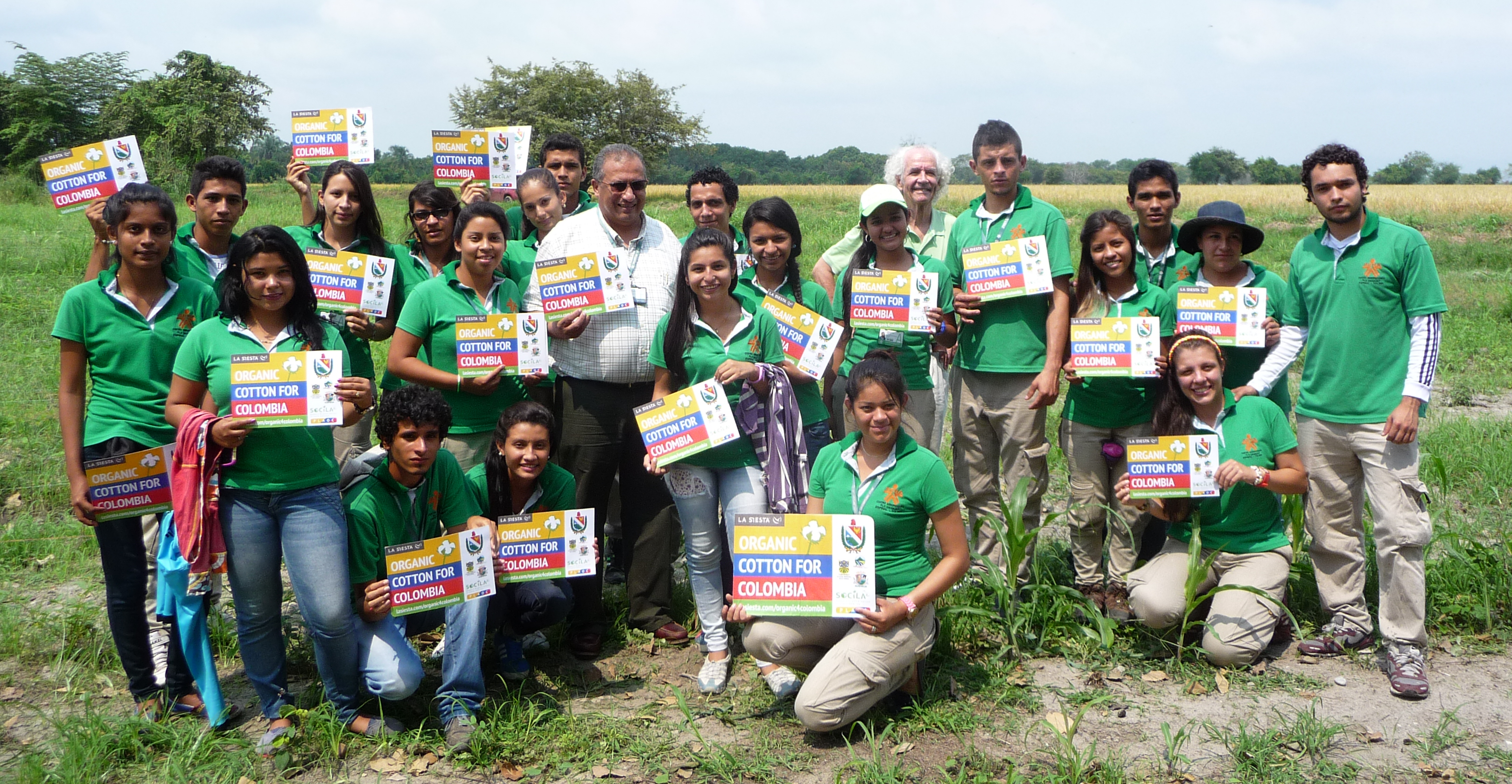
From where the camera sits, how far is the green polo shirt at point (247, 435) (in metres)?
3.85

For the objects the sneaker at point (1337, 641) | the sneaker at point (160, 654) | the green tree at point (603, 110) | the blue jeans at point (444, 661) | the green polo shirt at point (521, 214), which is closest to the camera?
the blue jeans at point (444, 661)

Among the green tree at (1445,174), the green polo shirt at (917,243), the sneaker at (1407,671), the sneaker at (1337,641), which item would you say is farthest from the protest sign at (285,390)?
the green tree at (1445,174)

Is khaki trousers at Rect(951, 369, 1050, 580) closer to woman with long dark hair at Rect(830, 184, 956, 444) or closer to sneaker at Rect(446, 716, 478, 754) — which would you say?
woman with long dark hair at Rect(830, 184, 956, 444)

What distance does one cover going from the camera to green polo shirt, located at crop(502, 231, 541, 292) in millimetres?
5344

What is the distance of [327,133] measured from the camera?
586 centimetres

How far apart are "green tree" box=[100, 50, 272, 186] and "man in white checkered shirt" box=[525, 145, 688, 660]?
2825 centimetres

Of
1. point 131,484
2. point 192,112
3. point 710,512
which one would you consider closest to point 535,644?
point 710,512

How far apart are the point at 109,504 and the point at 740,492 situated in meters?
2.64

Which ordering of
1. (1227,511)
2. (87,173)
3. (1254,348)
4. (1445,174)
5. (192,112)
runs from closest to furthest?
(1227,511), (87,173), (1254,348), (192,112), (1445,174)

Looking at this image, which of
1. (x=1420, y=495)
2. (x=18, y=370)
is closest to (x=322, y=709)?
(x=1420, y=495)

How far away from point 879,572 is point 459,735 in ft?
6.17

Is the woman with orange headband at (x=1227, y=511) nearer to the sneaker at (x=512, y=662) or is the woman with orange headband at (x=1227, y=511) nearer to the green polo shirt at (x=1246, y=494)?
the green polo shirt at (x=1246, y=494)

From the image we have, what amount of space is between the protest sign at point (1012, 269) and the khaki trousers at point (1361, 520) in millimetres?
1464

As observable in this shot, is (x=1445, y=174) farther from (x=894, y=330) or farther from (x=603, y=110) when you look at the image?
(x=894, y=330)
